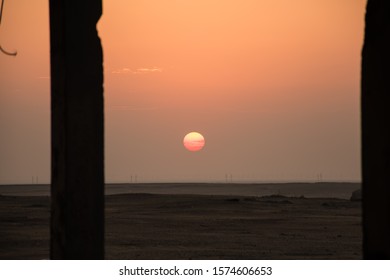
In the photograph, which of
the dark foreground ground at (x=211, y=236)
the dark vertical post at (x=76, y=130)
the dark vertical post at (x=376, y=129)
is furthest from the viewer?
the dark foreground ground at (x=211, y=236)

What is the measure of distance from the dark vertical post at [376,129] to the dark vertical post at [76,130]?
1278 mm

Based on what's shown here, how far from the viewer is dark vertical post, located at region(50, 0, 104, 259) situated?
12.3ft

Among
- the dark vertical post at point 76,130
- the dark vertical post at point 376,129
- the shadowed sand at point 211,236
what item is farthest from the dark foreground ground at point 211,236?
the dark vertical post at point 376,129

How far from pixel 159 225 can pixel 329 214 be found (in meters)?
6.17

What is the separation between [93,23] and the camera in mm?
3885

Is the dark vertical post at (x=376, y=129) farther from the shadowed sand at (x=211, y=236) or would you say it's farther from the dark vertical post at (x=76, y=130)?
the shadowed sand at (x=211, y=236)

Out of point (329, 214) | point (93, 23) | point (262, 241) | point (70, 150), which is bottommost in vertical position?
point (329, 214)

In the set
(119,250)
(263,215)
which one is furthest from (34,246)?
(263,215)

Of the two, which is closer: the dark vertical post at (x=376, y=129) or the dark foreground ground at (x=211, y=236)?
the dark vertical post at (x=376, y=129)

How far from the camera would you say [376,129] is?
10.2 feet

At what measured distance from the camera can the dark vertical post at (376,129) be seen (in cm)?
304

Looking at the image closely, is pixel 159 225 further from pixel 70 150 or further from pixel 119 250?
pixel 70 150

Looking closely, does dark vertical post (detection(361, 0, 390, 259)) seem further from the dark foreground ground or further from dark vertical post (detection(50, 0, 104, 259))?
the dark foreground ground
